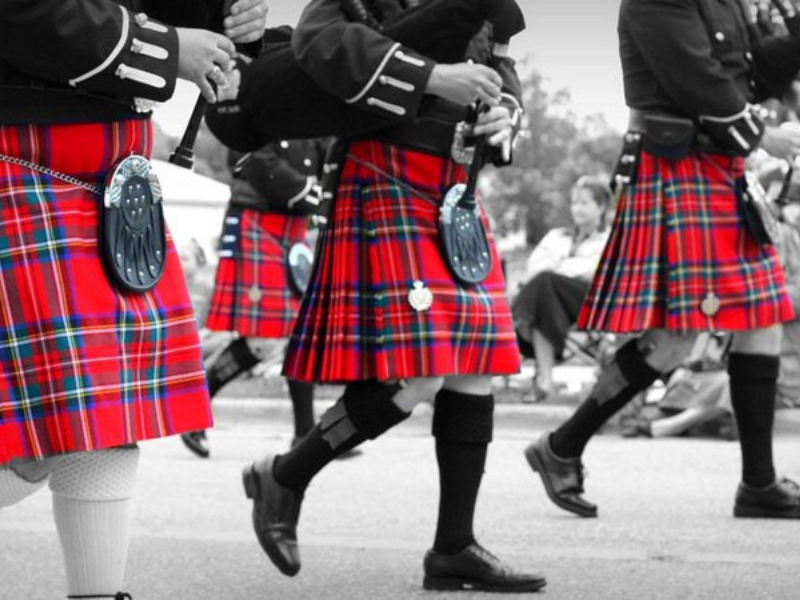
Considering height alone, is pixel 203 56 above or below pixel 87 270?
above

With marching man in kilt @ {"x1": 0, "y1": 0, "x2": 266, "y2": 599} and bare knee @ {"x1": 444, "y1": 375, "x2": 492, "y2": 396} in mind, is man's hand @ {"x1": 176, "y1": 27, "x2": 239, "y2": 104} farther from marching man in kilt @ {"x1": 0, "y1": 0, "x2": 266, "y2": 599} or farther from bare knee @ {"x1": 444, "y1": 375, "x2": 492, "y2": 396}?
bare knee @ {"x1": 444, "y1": 375, "x2": 492, "y2": 396}

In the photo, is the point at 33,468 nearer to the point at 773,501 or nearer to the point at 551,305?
the point at 773,501

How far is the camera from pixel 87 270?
2480 mm

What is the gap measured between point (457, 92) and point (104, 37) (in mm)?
1100

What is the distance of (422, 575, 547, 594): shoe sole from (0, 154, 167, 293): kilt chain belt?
4.28 feet

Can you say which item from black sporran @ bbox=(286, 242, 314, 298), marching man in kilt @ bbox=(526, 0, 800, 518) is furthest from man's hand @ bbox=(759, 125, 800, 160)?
black sporran @ bbox=(286, 242, 314, 298)

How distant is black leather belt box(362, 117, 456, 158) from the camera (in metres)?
3.59

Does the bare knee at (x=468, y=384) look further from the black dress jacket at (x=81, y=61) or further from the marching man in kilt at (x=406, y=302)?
the black dress jacket at (x=81, y=61)

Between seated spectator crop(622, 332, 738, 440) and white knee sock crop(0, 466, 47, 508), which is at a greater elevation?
white knee sock crop(0, 466, 47, 508)

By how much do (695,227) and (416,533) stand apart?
3.69 ft

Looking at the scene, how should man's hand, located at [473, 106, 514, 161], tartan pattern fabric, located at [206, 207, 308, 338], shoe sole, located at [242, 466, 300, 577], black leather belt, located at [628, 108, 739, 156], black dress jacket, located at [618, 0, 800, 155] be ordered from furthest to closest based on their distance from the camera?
tartan pattern fabric, located at [206, 207, 308, 338] → black leather belt, located at [628, 108, 739, 156] → black dress jacket, located at [618, 0, 800, 155] → shoe sole, located at [242, 466, 300, 577] → man's hand, located at [473, 106, 514, 161]

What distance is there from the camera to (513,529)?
4.55 m

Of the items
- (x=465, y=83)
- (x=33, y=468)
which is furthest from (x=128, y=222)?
(x=465, y=83)

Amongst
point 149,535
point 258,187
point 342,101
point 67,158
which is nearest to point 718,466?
point 258,187
